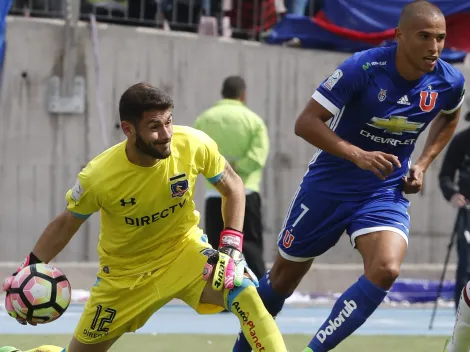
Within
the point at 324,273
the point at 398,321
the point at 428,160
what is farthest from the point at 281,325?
the point at 428,160

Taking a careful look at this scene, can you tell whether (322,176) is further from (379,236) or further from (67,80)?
(67,80)

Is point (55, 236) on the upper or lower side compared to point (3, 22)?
lower

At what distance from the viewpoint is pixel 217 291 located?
6.77m

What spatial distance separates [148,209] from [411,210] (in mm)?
7597

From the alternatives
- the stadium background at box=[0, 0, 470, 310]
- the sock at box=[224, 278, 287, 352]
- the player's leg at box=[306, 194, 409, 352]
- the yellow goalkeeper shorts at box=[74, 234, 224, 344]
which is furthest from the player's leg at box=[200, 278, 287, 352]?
the stadium background at box=[0, 0, 470, 310]

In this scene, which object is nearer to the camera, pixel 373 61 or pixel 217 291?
pixel 217 291

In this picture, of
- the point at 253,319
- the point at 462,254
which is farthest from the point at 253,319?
the point at 462,254

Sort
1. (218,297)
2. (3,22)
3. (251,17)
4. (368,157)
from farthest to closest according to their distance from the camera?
1. (251,17)
2. (3,22)
3. (368,157)
4. (218,297)

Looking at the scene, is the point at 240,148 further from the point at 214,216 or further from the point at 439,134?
the point at 439,134

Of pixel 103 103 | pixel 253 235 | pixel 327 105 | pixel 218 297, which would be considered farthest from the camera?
pixel 103 103

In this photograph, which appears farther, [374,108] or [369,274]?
[374,108]

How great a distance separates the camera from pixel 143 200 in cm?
682

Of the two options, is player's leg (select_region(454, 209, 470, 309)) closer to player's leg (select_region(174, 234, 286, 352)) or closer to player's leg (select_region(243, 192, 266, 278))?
player's leg (select_region(243, 192, 266, 278))

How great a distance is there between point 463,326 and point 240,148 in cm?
437
